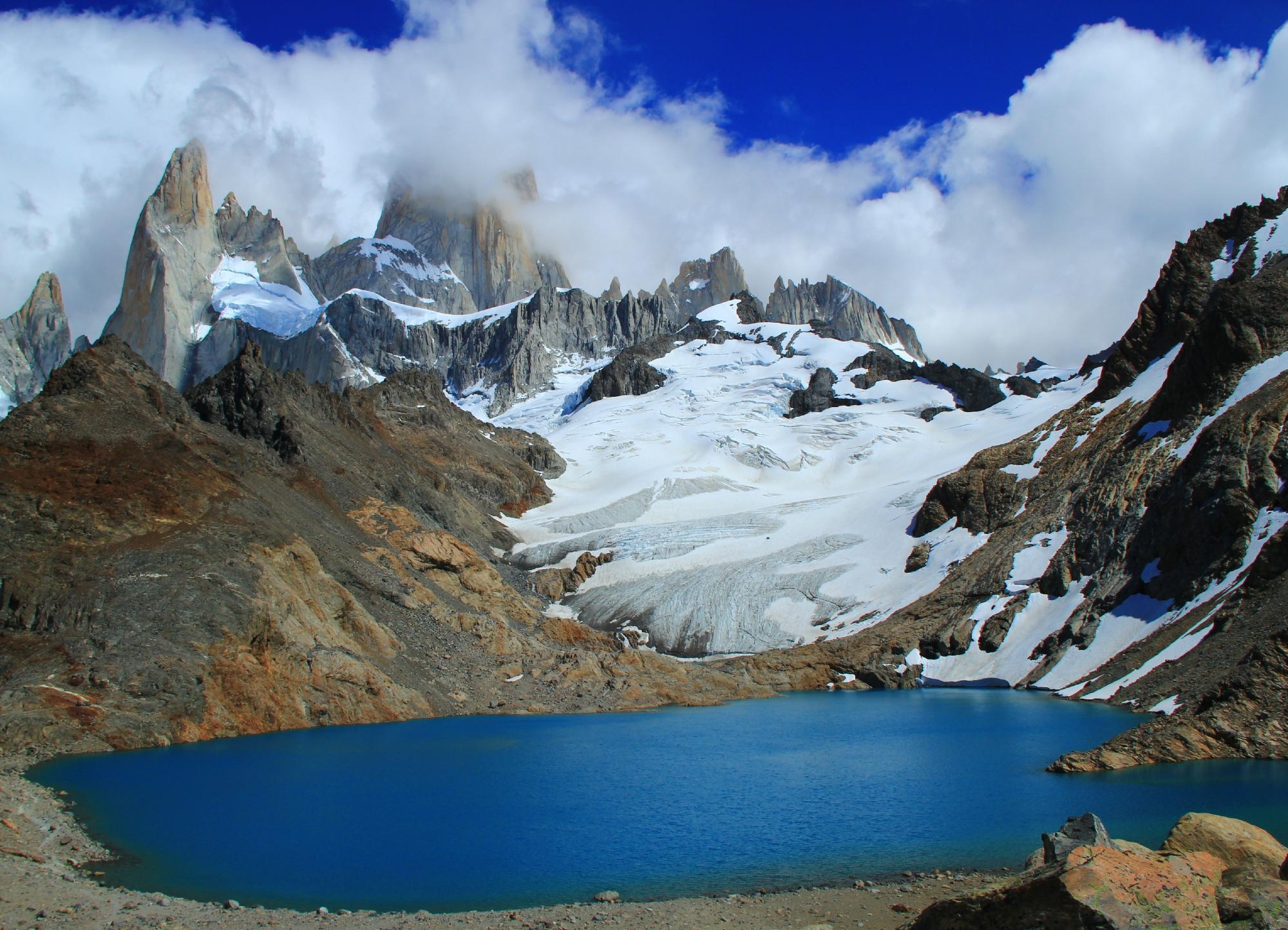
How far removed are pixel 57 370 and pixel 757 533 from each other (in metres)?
60.8

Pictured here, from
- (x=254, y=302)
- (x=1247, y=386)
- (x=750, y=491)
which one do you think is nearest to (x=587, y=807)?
(x=1247, y=386)

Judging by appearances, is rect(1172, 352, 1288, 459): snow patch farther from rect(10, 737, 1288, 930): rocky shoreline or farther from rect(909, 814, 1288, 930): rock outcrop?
rect(909, 814, 1288, 930): rock outcrop

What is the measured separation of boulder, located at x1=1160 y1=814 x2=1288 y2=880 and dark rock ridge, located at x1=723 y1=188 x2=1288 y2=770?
13318 mm

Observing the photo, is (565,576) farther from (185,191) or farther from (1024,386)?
(185,191)

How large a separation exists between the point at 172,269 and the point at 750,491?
122 m

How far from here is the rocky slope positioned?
3250 centimetres

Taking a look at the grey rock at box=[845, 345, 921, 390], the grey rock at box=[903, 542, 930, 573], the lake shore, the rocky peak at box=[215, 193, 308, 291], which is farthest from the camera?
the rocky peak at box=[215, 193, 308, 291]

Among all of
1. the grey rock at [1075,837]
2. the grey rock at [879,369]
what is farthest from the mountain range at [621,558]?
the grey rock at [879,369]

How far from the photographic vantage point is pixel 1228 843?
42.8 ft

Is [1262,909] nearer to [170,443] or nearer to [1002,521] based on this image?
[170,443]

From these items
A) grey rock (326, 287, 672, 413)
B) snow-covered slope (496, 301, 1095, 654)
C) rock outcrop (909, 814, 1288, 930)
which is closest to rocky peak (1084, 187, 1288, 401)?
snow-covered slope (496, 301, 1095, 654)

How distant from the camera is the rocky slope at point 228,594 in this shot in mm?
32500

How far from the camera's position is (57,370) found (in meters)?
47.0

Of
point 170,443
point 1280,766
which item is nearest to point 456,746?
point 170,443
